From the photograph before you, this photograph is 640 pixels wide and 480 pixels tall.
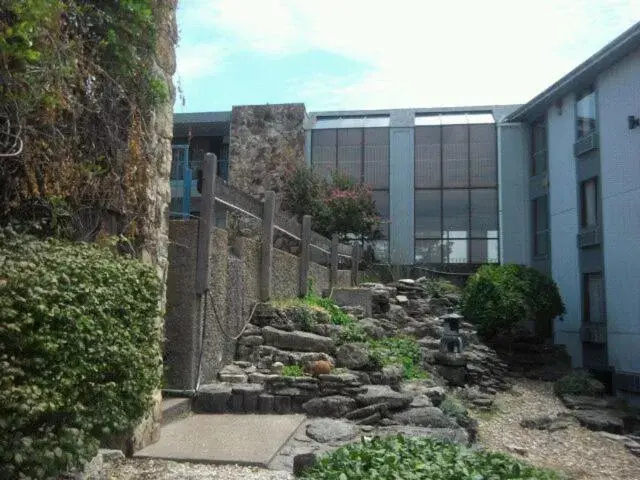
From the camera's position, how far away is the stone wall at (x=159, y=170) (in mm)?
5859

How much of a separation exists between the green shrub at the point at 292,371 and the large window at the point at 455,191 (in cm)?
1474

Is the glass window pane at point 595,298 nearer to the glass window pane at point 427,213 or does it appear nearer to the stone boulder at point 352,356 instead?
the glass window pane at point 427,213

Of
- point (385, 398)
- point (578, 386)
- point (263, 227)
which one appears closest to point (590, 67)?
point (578, 386)

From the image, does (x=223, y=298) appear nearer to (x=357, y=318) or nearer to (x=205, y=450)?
(x=205, y=450)

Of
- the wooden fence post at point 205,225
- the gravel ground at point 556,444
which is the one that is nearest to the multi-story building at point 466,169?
the gravel ground at point 556,444

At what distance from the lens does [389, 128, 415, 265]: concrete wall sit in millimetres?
23062

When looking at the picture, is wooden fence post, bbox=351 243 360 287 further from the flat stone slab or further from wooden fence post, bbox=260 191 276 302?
the flat stone slab

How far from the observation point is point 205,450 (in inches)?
228

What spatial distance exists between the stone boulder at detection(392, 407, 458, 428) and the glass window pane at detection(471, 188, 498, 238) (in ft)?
51.8

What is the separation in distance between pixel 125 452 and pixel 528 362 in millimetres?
14054

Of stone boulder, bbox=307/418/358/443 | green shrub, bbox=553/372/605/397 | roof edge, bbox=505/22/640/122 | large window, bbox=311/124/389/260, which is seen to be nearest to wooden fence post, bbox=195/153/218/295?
stone boulder, bbox=307/418/358/443

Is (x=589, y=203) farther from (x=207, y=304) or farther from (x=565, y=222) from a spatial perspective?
(x=207, y=304)

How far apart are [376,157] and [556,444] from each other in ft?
46.2

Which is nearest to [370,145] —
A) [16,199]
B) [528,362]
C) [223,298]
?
[528,362]
